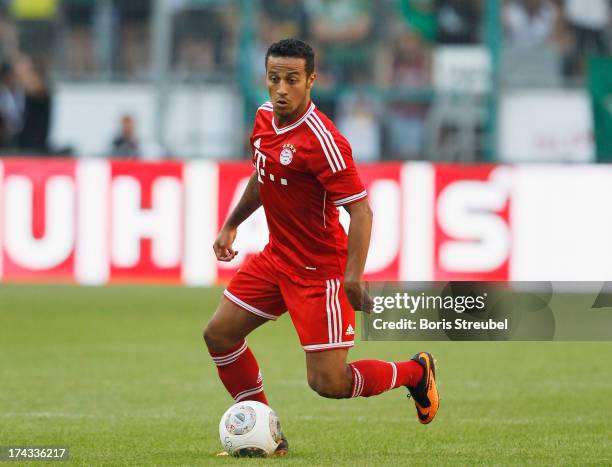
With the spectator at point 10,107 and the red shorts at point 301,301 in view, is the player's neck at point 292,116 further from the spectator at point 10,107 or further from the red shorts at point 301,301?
the spectator at point 10,107

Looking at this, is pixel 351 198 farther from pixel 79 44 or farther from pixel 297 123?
pixel 79 44

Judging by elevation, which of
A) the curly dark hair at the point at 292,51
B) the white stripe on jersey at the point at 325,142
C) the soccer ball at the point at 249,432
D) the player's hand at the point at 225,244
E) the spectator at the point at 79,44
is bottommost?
the soccer ball at the point at 249,432

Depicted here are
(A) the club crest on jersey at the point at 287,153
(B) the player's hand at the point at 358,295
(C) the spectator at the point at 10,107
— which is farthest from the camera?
(C) the spectator at the point at 10,107

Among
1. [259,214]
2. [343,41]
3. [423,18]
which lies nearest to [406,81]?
[423,18]

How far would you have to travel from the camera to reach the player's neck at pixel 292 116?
6.90 meters

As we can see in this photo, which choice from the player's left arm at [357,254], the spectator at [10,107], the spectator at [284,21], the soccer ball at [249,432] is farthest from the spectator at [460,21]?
the player's left arm at [357,254]

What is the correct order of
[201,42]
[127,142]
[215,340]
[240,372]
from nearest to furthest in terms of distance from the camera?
[215,340] < [240,372] < [127,142] < [201,42]

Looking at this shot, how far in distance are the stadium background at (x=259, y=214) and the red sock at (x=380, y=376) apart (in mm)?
342

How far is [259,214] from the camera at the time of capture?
1575cm

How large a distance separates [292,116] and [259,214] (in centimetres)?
885

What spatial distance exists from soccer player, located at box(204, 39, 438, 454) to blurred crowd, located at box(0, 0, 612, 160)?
12454 mm

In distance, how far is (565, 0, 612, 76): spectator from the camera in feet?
66.1

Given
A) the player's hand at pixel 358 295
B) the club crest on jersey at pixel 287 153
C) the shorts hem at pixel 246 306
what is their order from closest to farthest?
1. the player's hand at pixel 358 295
2. the club crest on jersey at pixel 287 153
3. the shorts hem at pixel 246 306

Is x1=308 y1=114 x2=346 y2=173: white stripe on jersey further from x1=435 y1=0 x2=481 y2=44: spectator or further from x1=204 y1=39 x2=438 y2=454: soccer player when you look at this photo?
x1=435 y1=0 x2=481 y2=44: spectator
